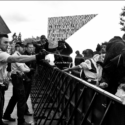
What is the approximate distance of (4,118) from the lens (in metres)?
6.78

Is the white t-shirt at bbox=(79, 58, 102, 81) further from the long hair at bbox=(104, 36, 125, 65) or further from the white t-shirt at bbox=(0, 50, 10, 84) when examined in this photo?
the white t-shirt at bbox=(0, 50, 10, 84)

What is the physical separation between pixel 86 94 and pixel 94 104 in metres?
0.42

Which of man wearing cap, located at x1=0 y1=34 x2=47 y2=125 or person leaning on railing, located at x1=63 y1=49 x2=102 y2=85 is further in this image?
person leaning on railing, located at x1=63 y1=49 x2=102 y2=85

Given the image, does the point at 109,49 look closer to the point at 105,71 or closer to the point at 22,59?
→ the point at 105,71

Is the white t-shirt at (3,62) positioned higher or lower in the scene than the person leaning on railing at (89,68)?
higher

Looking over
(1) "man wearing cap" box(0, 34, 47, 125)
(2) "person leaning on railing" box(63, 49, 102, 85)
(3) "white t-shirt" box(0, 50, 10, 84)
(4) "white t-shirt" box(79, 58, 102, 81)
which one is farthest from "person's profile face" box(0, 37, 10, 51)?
(4) "white t-shirt" box(79, 58, 102, 81)

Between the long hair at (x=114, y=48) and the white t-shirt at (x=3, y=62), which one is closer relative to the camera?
the white t-shirt at (x=3, y=62)

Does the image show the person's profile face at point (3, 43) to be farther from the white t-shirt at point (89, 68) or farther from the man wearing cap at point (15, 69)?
the white t-shirt at point (89, 68)

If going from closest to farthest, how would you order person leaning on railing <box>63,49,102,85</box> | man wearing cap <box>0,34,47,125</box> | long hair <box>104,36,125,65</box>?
man wearing cap <box>0,34,47,125</box>
long hair <box>104,36,125,65</box>
person leaning on railing <box>63,49,102,85</box>

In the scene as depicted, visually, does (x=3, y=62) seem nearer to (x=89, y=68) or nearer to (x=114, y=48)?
(x=114, y=48)

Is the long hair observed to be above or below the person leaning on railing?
above

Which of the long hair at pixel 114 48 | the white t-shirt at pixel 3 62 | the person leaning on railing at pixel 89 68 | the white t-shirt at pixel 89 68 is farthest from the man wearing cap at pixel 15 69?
the white t-shirt at pixel 89 68

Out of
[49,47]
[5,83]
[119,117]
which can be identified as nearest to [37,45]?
[49,47]

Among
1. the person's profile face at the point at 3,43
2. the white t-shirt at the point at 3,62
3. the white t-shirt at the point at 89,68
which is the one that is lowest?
the white t-shirt at the point at 89,68
